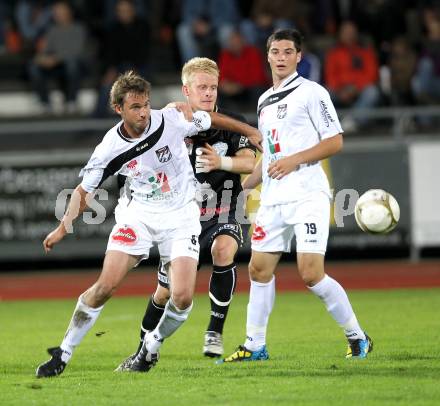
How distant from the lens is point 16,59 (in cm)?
2053

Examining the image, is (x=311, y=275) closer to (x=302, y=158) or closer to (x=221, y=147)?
(x=302, y=158)

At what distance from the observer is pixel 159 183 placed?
24.3 feet

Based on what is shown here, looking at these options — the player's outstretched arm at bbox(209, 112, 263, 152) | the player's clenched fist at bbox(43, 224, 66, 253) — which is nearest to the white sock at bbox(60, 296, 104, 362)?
the player's clenched fist at bbox(43, 224, 66, 253)

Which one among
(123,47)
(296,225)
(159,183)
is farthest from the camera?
(123,47)

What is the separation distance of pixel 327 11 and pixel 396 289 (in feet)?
25.5

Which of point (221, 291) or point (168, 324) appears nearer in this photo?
point (168, 324)

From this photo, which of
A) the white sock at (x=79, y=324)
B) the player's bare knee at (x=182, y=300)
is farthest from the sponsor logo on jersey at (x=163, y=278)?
the white sock at (x=79, y=324)

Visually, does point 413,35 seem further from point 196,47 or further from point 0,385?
point 0,385

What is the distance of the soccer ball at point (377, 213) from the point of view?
788 centimetres

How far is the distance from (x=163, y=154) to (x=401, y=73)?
10.8 metres

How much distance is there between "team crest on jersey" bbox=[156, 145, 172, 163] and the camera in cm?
732

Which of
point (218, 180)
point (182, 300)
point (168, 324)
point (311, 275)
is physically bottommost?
point (168, 324)

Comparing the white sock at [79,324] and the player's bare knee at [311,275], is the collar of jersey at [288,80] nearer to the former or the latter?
the player's bare knee at [311,275]

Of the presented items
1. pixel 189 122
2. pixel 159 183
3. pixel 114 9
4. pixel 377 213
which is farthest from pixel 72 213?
pixel 114 9
